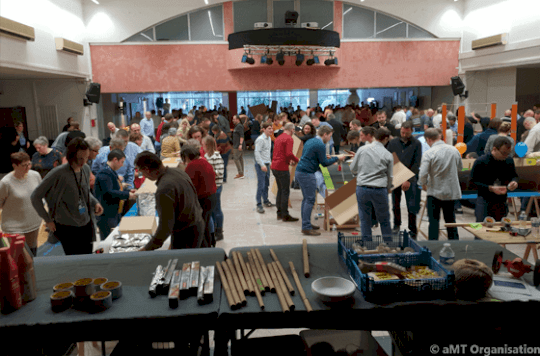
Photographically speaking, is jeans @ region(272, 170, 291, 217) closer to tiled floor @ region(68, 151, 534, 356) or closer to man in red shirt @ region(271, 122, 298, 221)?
man in red shirt @ region(271, 122, 298, 221)

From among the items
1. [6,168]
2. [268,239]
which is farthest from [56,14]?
[268,239]

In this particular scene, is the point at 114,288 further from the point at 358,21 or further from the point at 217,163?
the point at 358,21

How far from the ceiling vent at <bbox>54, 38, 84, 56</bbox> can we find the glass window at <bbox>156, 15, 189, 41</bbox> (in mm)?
2660

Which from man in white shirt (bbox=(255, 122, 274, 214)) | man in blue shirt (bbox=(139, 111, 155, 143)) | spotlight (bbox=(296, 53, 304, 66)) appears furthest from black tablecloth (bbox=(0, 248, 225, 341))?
spotlight (bbox=(296, 53, 304, 66))

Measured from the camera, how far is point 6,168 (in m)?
11.4

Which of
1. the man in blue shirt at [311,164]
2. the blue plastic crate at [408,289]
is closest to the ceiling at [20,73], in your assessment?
the man in blue shirt at [311,164]

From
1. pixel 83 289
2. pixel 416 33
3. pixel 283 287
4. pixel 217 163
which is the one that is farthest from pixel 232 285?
pixel 416 33

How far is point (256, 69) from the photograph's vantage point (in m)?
14.5

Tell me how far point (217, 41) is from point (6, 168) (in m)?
7.87

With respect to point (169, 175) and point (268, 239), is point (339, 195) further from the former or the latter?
point (169, 175)

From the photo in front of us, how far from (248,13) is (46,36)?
6.80 metres

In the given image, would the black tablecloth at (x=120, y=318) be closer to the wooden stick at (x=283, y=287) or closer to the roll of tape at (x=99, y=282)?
the roll of tape at (x=99, y=282)

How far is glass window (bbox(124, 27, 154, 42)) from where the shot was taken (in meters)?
14.1

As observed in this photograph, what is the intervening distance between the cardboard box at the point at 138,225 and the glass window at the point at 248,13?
11.9 metres
